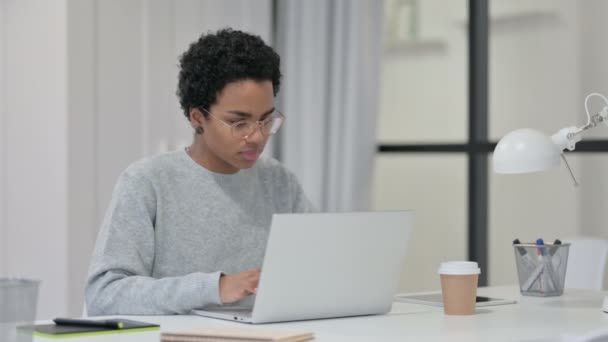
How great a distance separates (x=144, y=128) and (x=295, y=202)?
144cm

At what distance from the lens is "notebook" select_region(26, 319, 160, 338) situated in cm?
171

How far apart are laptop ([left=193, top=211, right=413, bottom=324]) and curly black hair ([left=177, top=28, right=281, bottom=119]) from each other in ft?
1.83

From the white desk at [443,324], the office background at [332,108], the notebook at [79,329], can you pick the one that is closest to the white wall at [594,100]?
the office background at [332,108]

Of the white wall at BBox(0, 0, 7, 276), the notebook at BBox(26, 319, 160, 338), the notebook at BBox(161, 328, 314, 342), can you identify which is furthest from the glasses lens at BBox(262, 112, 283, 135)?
the white wall at BBox(0, 0, 7, 276)

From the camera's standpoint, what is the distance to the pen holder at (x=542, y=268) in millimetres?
2447

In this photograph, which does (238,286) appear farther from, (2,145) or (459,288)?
(2,145)

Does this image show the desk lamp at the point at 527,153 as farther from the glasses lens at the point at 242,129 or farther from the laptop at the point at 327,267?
the glasses lens at the point at 242,129

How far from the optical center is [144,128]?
388cm

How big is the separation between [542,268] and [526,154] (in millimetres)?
518

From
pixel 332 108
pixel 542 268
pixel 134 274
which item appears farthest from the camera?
pixel 332 108

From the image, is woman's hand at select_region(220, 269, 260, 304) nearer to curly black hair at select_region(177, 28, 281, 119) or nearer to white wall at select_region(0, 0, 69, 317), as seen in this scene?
curly black hair at select_region(177, 28, 281, 119)

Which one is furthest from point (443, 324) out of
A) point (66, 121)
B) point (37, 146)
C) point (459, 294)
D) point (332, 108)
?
point (332, 108)

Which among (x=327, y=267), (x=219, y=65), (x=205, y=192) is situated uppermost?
(x=219, y=65)

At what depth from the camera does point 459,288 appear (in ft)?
6.83
